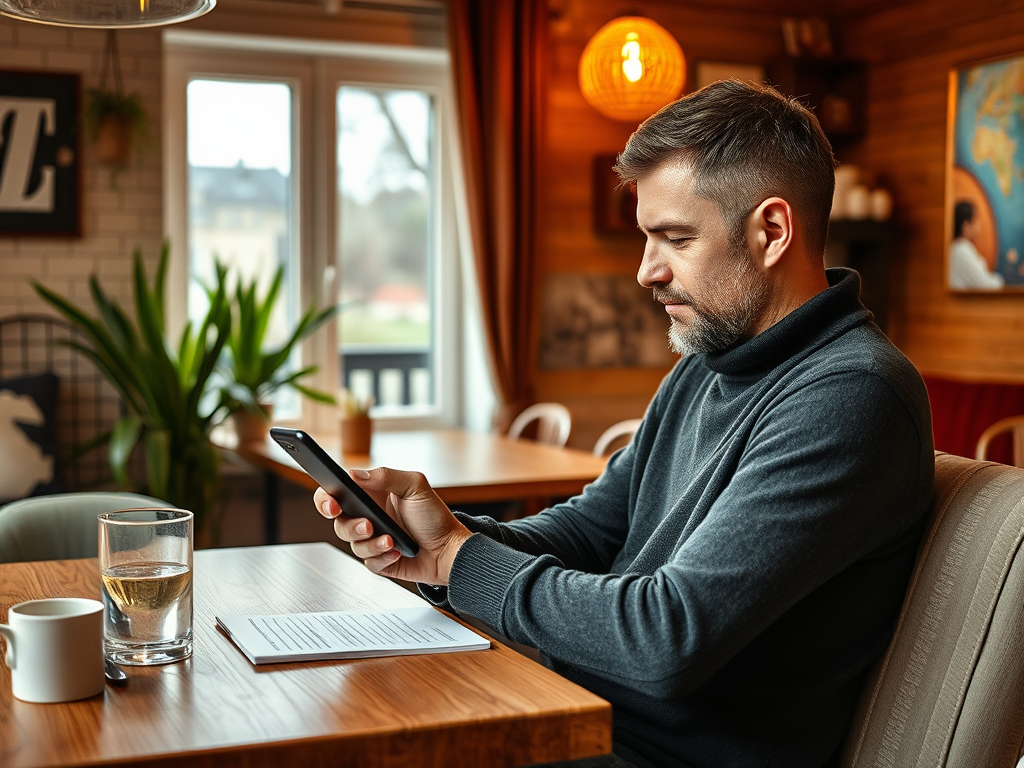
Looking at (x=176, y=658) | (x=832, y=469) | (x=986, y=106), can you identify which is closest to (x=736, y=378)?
(x=832, y=469)

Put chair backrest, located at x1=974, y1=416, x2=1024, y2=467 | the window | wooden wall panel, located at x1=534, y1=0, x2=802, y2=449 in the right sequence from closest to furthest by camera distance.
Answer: chair backrest, located at x1=974, y1=416, x2=1024, y2=467 → the window → wooden wall panel, located at x1=534, y1=0, x2=802, y2=449

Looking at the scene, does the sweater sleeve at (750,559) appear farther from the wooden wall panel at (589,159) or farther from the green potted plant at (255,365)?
the wooden wall panel at (589,159)

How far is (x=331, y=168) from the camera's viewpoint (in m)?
4.39

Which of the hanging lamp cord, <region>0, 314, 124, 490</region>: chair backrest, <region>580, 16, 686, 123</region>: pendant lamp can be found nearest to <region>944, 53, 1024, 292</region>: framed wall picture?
<region>580, 16, 686, 123</region>: pendant lamp

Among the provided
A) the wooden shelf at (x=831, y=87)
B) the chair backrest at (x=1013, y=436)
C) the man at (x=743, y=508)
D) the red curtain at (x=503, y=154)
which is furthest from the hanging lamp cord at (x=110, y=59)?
the chair backrest at (x=1013, y=436)

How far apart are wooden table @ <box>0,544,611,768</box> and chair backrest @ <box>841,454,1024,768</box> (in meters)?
0.38

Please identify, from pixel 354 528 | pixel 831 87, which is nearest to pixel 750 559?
pixel 354 528

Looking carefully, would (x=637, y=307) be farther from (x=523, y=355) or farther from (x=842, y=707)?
(x=842, y=707)

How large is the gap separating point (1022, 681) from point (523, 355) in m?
3.35

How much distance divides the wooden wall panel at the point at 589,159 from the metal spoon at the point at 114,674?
342 cm

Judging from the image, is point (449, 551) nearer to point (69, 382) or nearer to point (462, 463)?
point (462, 463)

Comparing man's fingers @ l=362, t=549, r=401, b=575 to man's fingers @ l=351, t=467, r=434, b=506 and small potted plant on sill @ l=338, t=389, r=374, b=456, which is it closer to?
man's fingers @ l=351, t=467, r=434, b=506

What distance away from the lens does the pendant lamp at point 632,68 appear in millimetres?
3867

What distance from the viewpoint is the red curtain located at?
4324 millimetres
